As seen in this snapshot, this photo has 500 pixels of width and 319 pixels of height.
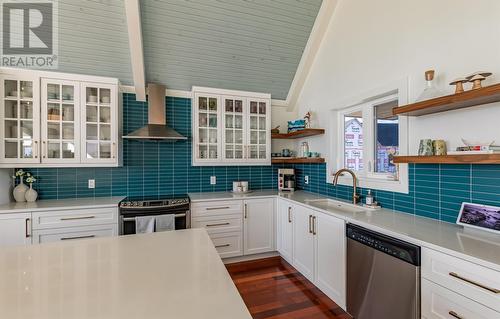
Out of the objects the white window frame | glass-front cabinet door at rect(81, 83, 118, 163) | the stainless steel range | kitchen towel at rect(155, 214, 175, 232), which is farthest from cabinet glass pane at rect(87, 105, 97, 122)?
the white window frame

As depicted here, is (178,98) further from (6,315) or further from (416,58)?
(6,315)

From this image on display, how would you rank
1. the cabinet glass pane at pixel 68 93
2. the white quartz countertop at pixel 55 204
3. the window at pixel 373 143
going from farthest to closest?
the cabinet glass pane at pixel 68 93, the white quartz countertop at pixel 55 204, the window at pixel 373 143

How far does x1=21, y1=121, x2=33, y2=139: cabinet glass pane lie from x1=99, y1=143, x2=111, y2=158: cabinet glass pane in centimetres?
66

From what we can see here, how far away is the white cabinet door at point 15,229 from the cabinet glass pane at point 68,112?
106 centimetres

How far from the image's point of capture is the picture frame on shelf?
1476 millimetres

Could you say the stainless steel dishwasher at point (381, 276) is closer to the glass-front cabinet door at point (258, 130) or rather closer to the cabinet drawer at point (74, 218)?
the glass-front cabinet door at point (258, 130)

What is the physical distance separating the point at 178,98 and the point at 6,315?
297 cm

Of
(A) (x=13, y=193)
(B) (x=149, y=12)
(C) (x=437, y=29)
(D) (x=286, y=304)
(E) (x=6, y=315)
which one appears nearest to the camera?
(E) (x=6, y=315)

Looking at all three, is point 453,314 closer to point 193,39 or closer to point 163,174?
point 163,174

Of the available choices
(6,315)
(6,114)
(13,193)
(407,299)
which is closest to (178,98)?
(6,114)

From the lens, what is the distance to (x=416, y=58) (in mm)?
2012

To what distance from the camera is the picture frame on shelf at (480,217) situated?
58.1 inches

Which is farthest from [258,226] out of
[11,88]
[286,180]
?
[11,88]

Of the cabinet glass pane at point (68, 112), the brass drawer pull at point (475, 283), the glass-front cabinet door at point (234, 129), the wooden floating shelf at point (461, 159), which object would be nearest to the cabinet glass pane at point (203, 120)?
the glass-front cabinet door at point (234, 129)
